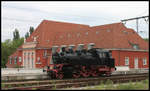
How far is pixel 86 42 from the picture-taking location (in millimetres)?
48656

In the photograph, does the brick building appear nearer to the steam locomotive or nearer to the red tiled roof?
the red tiled roof

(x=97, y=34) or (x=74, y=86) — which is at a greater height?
(x=97, y=34)

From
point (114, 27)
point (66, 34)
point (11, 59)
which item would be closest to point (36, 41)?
point (66, 34)

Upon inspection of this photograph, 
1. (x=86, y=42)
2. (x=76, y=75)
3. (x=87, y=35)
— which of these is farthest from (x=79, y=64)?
(x=87, y=35)

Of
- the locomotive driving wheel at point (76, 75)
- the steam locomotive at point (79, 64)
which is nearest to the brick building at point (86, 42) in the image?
the steam locomotive at point (79, 64)

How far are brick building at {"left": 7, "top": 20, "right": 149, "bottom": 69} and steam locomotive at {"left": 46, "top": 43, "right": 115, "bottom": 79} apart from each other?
55.6 feet

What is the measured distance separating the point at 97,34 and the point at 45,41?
1256 cm

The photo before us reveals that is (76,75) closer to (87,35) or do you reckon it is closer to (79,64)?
(79,64)

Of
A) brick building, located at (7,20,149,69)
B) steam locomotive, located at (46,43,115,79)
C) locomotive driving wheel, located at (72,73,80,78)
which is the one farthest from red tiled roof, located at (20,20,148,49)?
locomotive driving wheel, located at (72,73,80,78)

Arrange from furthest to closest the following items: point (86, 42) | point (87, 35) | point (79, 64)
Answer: point (87, 35), point (86, 42), point (79, 64)

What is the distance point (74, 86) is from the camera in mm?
15875

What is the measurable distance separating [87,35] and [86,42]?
2.16 m

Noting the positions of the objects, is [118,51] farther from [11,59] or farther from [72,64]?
[11,59]

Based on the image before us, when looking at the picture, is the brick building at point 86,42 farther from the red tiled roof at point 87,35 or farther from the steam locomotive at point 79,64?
the steam locomotive at point 79,64
